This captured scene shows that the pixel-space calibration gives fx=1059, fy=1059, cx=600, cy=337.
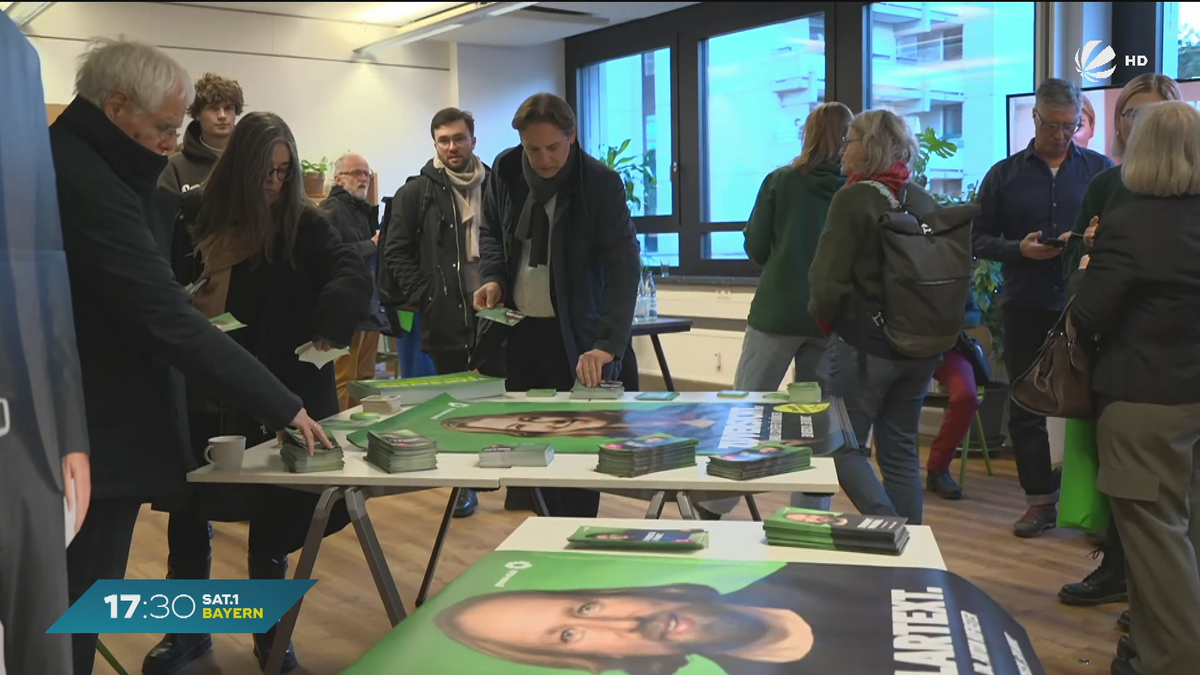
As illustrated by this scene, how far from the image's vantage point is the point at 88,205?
165 cm

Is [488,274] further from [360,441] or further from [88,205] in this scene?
[88,205]

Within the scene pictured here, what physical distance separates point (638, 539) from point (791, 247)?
2263mm

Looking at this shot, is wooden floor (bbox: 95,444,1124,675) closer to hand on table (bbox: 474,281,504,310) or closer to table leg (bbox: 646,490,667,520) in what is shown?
hand on table (bbox: 474,281,504,310)

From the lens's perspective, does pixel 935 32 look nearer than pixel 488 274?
No

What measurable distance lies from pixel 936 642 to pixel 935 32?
6.11 m

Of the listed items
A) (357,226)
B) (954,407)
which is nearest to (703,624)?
(954,407)

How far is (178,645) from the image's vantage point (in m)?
2.79

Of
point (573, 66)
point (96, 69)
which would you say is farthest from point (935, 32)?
point (96, 69)

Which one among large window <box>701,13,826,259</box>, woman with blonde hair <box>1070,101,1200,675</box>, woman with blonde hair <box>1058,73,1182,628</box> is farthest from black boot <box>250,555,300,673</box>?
large window <box>701,13,826,259</box>

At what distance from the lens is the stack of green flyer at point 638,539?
4.45 feet

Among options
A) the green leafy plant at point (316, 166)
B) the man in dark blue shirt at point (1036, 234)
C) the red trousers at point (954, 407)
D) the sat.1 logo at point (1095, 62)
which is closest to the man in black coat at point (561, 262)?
the man in dark blue shirt at point (1036, 234)

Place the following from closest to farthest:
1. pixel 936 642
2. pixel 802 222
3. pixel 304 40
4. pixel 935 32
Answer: pixel 936 642, pixel 802 222, pixel 935 32, pixel 304 40

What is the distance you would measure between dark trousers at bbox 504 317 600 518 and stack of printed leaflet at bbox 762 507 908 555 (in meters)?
1.58

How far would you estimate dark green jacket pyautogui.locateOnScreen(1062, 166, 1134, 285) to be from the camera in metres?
2.82
